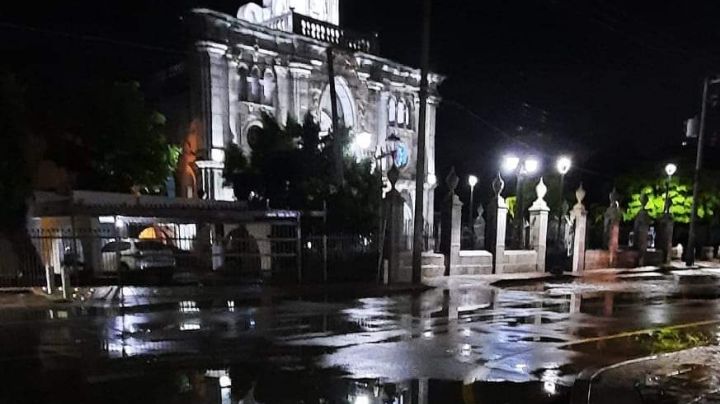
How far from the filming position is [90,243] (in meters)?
17.3

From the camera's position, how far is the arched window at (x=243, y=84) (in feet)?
96.5

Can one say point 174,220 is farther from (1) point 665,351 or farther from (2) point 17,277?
Answer: (1) point 665,351

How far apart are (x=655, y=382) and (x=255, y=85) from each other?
2605cm

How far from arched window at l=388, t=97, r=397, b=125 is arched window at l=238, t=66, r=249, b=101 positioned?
36.0 ft

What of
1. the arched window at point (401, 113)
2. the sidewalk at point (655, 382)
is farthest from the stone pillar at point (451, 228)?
the arched window at point (401, 113)

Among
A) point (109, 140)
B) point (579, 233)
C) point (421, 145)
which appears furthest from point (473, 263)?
point (109, 140)

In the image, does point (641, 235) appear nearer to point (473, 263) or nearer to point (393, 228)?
point (473, 263)

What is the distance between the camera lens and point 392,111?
3797 centimetres

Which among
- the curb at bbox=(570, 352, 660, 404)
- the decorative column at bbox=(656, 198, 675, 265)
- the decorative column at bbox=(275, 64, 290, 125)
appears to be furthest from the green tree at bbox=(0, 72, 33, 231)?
the decorative column at bbox=(656, 198, 675, 265)

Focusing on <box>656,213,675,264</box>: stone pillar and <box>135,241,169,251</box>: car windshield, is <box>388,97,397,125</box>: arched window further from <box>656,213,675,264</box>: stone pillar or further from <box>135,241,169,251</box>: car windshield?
<box>135,241,169,251</box>: car windshield

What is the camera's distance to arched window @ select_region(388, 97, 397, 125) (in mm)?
37750

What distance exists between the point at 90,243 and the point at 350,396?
13.1 meters

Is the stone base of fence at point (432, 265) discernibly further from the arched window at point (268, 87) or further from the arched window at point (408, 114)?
the arched window at point (408, 114)

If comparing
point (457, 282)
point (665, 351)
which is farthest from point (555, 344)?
point (457, 282)
